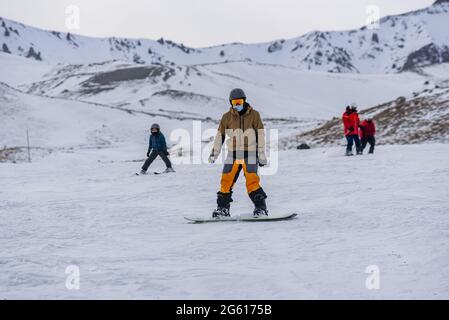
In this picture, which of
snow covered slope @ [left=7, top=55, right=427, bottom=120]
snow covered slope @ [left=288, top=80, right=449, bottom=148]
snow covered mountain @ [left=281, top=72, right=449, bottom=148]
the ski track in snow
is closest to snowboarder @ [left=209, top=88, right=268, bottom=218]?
the ski track in snow

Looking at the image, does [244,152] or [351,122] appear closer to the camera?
[244,152]

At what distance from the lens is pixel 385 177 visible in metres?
11.5

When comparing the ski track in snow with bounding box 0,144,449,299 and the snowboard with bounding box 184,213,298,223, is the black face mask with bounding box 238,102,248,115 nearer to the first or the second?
the snowboard with bounding box 184,213,298,223

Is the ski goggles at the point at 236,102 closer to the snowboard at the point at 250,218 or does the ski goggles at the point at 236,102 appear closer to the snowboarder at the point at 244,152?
the snowboarder at the point at 244,152

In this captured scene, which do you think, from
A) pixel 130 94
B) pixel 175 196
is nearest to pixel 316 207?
pixel 175 196

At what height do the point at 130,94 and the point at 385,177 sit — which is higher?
the point at 130,94

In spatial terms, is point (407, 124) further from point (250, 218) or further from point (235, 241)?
point (235, 241)

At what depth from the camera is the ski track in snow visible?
4.62 metres

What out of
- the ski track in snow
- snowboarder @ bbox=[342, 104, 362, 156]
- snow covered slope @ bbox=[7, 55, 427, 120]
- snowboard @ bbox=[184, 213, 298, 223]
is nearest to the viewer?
the ski track in snow

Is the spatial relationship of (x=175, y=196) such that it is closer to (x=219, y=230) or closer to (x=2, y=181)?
(x=219, y=230)

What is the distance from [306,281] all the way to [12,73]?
436 feet

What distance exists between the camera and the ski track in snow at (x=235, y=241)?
462cm

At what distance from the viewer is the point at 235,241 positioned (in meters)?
6.40

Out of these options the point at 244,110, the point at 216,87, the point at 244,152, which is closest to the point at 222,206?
the point at 244,152
